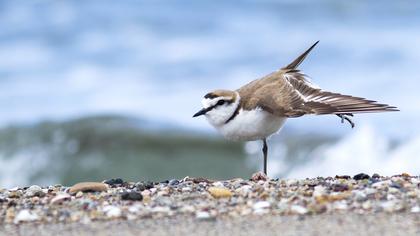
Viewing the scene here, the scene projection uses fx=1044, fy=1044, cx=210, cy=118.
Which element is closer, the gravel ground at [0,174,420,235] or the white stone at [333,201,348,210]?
the gravel ground at [0,174,420,235]

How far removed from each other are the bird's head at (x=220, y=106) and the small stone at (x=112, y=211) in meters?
1.82

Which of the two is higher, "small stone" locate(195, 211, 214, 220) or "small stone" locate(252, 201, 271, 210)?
"small stone" locate(252, 201, 271, 210)

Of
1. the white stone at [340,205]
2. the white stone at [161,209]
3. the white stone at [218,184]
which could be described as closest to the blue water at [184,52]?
the white stone at [218,184]

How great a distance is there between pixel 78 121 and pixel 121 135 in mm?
957

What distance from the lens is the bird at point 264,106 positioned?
798 cm

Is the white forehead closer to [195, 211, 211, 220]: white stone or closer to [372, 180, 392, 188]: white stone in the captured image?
[372, 180, 392, 188]: white stone

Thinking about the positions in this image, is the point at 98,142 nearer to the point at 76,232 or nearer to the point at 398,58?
the point at 398,58

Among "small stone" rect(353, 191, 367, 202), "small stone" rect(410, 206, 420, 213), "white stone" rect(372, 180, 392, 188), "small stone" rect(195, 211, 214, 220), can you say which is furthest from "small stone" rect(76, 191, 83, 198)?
"small stone" rect(410, 206, 420, 213)

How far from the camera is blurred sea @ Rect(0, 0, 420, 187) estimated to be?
14.4 m

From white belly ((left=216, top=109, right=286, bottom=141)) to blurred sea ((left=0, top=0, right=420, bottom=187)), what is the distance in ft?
16.6

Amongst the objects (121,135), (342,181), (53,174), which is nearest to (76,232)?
(342,181)

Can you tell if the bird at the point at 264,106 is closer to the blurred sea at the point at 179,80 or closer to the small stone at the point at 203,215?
the small stone at the point at 203,215

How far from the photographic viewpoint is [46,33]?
22.7m

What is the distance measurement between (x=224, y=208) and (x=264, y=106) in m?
1.78
